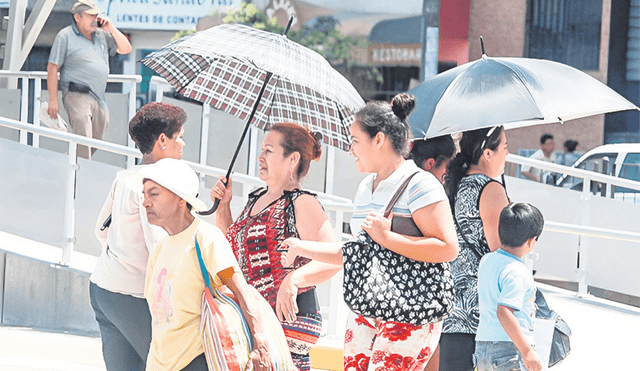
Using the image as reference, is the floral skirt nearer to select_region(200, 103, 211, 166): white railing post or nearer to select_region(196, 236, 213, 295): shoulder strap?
select_region(196, 236, 213, 295): shoulder strap

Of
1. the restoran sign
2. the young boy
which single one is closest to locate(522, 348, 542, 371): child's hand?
the young boy

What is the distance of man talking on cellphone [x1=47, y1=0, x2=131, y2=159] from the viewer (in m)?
8.70

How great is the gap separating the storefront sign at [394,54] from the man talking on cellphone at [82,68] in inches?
459

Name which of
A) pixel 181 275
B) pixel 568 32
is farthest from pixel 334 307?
pixel 568 32

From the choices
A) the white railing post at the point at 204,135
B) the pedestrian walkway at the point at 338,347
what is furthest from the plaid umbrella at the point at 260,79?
the white railing post at the point at 204,135

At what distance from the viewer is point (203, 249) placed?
3.22 m

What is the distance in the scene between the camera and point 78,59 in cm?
880

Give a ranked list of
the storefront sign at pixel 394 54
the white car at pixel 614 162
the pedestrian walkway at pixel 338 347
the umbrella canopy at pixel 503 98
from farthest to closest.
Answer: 1. the storefront sign at pixel 394 54
2. the white car at pixel 614 162
3. the pedestrian walkway at pixel 338 347
4. the umbrella canopy at pixel 503 98

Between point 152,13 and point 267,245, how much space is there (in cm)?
1788

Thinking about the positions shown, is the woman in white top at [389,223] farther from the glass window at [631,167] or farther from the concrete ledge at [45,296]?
the glass window at [631,167]

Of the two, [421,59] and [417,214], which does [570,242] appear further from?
[421,59]

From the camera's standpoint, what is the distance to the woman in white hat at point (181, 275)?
3.18 m

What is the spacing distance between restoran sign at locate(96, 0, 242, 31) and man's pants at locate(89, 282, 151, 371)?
56.6 feet

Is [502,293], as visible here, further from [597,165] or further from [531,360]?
[597,165]
